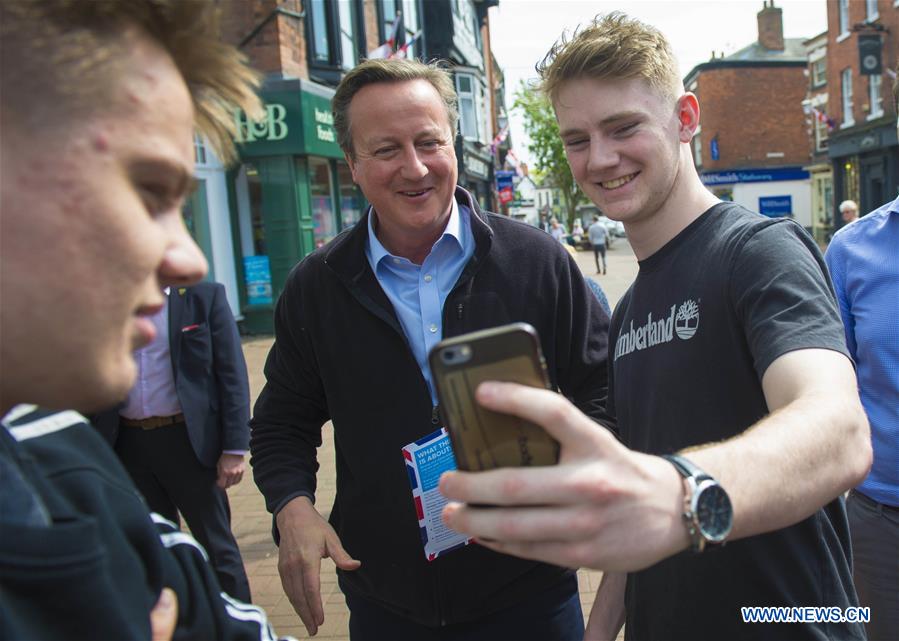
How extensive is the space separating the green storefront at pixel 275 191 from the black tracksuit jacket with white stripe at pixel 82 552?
1118 centimetres

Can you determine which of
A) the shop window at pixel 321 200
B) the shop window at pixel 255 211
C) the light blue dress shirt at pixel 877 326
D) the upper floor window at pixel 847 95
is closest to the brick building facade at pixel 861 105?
the upper floor window at pixel 847 95

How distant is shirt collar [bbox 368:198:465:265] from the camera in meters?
2.45

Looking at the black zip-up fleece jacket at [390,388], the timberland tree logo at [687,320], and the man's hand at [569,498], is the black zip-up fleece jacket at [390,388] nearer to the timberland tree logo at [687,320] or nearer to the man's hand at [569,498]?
the timberland tree logo at [687,320]

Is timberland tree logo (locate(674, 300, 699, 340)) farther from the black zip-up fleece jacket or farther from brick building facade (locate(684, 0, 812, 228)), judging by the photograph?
brick building facade (locate(684, 0, 812, 228))

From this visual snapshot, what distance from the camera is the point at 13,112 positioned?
80cm

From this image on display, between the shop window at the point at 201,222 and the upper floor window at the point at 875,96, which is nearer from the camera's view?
the shop window at the point at 201,222

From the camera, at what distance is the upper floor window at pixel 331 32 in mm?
13484

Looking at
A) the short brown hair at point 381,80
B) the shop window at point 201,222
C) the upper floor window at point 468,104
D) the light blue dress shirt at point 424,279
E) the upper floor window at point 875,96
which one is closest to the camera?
the light blue dress shirt at point 424,279

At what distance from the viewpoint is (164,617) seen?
1131 millimetres

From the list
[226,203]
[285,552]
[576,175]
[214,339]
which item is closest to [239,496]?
[214,339]

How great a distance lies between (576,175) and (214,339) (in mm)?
2449

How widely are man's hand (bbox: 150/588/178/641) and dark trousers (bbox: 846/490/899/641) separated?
2366 millimetres

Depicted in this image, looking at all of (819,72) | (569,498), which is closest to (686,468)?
(569,498)
